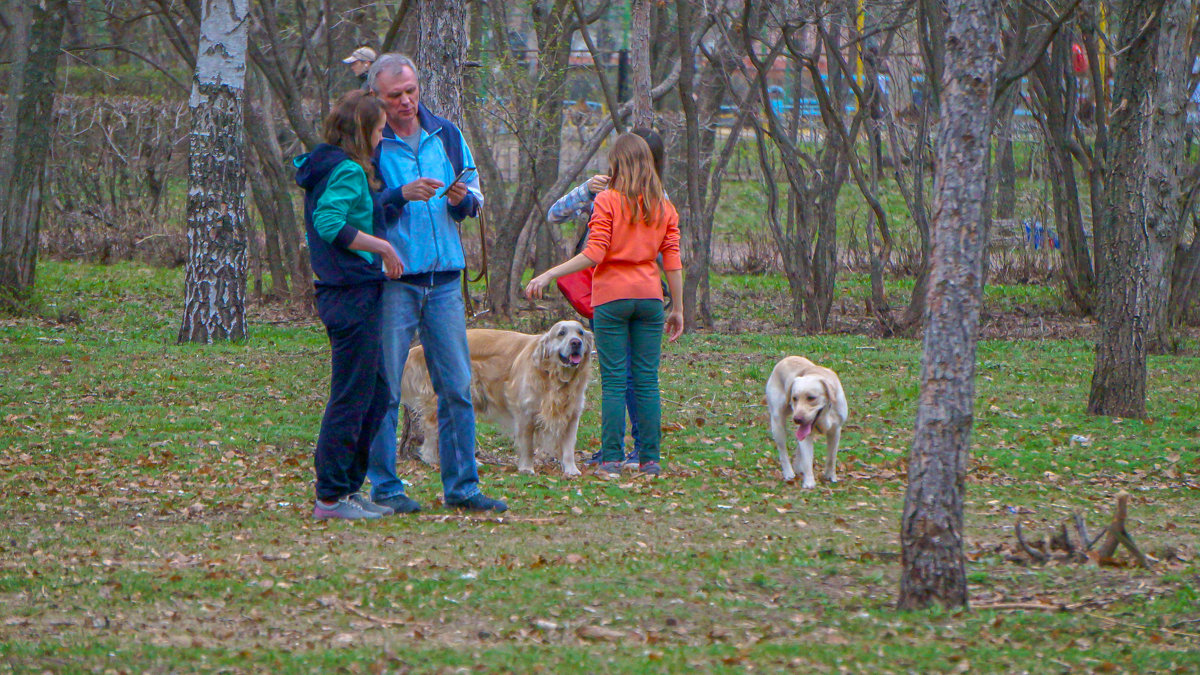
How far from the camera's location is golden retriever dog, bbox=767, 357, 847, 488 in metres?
7.12

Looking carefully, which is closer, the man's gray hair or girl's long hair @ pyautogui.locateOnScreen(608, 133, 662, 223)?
the man's gray hair

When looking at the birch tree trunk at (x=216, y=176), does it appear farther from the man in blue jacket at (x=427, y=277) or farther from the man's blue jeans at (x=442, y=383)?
the man's blue jeans at (x=442, y=383)

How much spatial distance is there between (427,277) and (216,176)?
23.4 feet

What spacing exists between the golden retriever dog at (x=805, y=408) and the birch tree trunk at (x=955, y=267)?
2863 millimetres

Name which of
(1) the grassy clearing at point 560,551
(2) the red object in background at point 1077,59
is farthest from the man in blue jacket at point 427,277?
(2) the red object in background at point 1077,59

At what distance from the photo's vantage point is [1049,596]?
4.61m

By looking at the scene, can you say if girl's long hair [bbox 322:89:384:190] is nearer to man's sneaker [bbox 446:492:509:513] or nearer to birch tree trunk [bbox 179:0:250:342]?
man's sneaker [bbox 446:492:509:513]

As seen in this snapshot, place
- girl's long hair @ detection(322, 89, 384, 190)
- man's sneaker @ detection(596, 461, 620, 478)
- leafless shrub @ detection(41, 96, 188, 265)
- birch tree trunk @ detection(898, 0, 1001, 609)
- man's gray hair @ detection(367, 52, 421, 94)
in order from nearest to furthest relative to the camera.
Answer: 1. birch tree trunk @ detection(898, 0, 1001, 609)
2. girl's long hair @ detection(322, 89, 384, 190)
3. man's gray hair @ detection(367, 52, 421, 94)
4. man's sneaker @ detection(596, 461, 620, 478)
5. leafless shrub @ detection(41, 96, 188, 265)

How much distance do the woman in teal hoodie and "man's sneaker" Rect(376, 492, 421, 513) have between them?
395 millimetres

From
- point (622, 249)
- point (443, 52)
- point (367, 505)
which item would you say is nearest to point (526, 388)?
point (622, 249)

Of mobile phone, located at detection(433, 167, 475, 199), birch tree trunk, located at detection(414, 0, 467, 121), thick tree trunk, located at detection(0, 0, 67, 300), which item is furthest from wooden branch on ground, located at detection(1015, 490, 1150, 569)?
thick tree trunk, located at detection(0, 0, 67, 300)

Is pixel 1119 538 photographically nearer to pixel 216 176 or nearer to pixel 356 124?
pixel 356 124

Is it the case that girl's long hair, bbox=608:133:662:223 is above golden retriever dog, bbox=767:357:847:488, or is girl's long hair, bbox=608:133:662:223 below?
above

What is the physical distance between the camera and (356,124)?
18.3 feet
